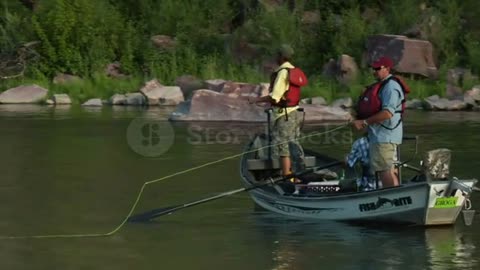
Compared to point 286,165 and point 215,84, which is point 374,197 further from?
point 215,84

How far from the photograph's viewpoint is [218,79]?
127 feet

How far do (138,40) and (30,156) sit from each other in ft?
72.6

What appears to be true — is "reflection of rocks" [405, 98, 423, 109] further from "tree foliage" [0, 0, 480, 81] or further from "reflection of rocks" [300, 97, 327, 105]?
"tree foliage" [0, 0, 480, 81]

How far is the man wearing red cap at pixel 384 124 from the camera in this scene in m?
13.6

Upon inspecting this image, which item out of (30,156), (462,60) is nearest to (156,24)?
(462,60)

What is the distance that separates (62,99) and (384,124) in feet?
83.0

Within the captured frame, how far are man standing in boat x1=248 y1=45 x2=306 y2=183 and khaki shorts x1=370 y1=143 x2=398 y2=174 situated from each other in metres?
1.96

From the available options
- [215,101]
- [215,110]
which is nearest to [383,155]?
[215,110]

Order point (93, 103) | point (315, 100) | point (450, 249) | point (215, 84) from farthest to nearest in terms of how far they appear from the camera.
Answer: point (93, 103) < point (215, 84) < point (315, 100) < point (450, 249)

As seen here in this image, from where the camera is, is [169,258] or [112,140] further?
[112,140]

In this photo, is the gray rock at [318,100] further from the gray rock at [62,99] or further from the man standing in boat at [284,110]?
the man standing in boat at [284,110]

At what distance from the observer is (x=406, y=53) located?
126ft

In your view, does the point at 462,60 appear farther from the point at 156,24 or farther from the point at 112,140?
the point at 112,140

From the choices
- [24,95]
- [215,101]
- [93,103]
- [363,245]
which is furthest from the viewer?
[24,95]
